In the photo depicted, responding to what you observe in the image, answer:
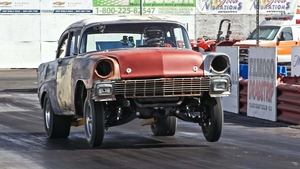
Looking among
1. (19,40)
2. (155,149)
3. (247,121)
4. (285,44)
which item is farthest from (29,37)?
(155,149)

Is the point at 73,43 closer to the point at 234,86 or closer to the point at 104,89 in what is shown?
the point at 104,89

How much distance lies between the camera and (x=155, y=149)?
36.9 ft

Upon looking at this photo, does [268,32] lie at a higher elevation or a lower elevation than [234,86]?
higher

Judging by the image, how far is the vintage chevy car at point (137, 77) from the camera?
10711 millimetres

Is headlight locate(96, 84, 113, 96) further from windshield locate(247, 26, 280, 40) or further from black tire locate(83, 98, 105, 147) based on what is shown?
windshield locate(247, 26, 280, 40)

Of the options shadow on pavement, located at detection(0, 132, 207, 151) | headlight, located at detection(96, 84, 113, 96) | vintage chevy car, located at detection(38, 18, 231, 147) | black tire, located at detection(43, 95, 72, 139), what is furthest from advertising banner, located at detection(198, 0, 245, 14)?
headlight, located at detection(96, 84, 113, 96)

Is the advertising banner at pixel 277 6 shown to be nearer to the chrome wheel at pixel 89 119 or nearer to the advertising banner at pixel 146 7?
the advertising banner at pixel 146 7

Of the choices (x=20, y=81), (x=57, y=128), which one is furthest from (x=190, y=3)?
(x=57, y=128)

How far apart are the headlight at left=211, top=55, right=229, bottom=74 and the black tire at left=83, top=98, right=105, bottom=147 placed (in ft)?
5.55

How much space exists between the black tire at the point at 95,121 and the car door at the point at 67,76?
726 millimetres

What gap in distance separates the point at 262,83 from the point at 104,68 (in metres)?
6.23

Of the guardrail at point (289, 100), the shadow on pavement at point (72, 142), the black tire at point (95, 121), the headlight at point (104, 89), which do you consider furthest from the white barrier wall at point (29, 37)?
the headlight at point (104, 89)

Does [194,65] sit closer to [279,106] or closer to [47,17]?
A: [279,106]

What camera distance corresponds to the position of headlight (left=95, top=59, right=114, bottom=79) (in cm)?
1069
